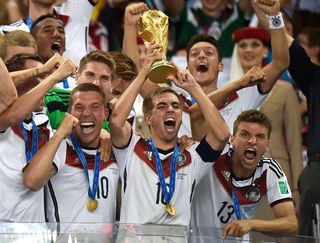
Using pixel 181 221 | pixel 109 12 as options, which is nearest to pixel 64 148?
pixel 181 221

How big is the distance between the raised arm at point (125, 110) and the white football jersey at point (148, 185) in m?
0.09

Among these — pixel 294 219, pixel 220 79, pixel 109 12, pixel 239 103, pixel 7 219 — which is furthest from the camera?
pixel 109 12

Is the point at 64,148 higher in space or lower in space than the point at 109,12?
lower

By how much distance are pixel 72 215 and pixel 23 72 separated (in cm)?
111

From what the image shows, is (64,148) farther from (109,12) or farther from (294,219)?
(109,12)

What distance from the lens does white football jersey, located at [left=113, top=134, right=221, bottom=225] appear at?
385 inches

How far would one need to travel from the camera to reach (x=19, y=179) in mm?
9469

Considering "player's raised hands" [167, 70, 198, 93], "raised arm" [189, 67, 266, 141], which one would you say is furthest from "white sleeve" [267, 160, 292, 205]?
"player's raised hands" [167, 70, 198, 93]

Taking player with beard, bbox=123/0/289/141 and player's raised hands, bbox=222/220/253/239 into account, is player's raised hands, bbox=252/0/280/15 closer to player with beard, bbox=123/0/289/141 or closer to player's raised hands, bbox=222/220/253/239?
player with beard, bbox=123/0/289/141

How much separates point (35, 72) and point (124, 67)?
55.3 inches

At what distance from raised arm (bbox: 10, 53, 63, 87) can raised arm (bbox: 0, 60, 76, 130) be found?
0.37ft

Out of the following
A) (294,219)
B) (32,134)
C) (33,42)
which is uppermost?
(33,42)

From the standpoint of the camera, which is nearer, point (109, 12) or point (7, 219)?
point (7, 219)

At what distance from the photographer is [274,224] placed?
1016cm
